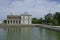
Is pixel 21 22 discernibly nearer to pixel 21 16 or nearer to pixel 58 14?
pixel 21 16

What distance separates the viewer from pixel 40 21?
66.9 meters

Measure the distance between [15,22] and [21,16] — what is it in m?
3.48

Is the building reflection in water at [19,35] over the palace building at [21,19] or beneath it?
over

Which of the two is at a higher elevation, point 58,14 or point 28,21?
point 58,14

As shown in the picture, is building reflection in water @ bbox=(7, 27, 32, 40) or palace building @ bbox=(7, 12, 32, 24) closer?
building reflection in water @ bbox=(7, 27, 32, 40)

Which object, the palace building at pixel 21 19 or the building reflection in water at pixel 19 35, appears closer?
the building reflection in water at pixel 19 35

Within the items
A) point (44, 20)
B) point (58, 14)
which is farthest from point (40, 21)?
point (58, 14)

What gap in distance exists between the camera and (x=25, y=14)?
66.6 m

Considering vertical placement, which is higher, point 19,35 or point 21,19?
point 19,35

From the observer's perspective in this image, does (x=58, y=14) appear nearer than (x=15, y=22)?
Yes

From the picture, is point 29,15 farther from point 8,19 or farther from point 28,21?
point 8,19

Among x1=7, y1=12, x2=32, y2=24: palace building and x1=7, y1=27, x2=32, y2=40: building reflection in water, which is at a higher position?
x1=7, y1=27, x2=32, y2=40: building reflection in water

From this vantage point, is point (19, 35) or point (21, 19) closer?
point (19, 35)

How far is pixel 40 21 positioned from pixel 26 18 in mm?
5904
